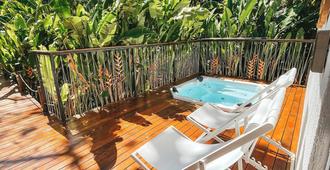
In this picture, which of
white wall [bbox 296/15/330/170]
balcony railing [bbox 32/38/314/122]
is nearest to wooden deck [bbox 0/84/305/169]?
balcony railing [bbox 32/38/314/122]

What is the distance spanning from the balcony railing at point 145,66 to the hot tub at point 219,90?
1.73ft

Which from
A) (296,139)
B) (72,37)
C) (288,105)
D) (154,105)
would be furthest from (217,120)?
(72,37)

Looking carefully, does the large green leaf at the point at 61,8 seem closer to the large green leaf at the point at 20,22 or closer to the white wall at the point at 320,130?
the large green leaf at the point at 20,22

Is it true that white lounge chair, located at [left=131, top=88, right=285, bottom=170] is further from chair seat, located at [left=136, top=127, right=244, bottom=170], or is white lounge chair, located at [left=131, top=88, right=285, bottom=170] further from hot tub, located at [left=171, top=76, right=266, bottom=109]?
hot tub, located at [left=171, top=76, right=266, bottom=109]

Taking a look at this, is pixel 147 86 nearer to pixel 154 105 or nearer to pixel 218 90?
pixel 154 105

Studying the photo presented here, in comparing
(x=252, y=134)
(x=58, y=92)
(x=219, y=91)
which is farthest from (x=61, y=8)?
(x=219, y=91)

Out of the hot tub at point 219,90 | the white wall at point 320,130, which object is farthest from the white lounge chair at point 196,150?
the hot tub at point 219,90

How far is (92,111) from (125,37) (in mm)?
1582

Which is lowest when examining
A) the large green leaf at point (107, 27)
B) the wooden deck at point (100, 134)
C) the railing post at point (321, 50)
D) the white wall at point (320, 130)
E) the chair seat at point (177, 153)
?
the wooden deck at point (100, 134)

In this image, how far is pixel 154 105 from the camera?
411 centimetres

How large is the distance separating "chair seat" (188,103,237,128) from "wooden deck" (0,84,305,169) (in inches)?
17.1

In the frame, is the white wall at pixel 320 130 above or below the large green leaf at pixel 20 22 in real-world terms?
below

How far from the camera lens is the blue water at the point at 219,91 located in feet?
18.1

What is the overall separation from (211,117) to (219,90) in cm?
353
